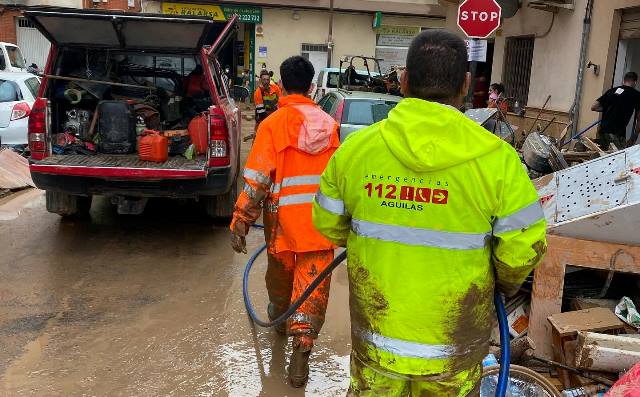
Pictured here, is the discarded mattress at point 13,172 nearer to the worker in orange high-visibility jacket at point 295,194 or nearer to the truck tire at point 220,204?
the truck tire at point 220,204

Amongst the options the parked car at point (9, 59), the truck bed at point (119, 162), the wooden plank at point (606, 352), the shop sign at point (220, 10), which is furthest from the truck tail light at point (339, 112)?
the shop sign at point (220, 10)

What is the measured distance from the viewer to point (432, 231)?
1.84m

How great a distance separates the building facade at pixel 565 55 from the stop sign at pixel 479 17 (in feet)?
11.0

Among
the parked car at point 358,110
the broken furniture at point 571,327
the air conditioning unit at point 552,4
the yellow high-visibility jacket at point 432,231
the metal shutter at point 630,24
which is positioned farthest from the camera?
the air conditioning unit at point 552,4

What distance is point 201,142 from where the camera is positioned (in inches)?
235

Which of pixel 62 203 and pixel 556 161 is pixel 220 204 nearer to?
pixel 62 203

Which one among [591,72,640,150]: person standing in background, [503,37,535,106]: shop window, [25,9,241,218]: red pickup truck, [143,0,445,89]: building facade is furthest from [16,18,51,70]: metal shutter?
[591,72,640,150]: person standing in background

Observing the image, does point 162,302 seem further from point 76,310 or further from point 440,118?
point 440,118

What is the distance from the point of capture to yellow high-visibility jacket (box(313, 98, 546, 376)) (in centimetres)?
180

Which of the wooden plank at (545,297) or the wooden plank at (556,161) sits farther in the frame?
the wooden plank at (556,161)

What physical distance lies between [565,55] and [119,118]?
835cm

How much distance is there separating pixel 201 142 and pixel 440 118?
14.5 ft

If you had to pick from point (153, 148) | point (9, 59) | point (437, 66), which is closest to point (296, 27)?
point (9, 59)

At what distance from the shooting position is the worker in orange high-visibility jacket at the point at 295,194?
3.41 metres
